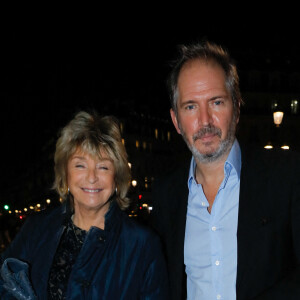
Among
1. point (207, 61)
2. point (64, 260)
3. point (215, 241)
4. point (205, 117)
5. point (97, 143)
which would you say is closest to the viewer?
point (215, 241)

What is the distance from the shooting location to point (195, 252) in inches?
135

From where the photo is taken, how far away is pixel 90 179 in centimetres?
385

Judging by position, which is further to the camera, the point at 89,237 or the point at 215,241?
the point at 89,237

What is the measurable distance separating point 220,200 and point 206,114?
0.68m

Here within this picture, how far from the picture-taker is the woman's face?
388cm

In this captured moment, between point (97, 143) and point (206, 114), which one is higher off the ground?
point (206, 114)

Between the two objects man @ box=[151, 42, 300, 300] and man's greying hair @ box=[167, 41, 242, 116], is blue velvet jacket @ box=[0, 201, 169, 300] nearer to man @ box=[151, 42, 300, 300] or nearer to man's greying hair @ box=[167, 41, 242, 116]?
man @ box=[151, 42, 300, 300]

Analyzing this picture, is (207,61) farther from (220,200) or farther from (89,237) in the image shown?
(89,237)

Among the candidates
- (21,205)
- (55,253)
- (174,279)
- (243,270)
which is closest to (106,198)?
(55,253)

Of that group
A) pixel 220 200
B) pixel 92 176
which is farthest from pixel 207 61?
pixel 92 176

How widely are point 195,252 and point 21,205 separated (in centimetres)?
11016

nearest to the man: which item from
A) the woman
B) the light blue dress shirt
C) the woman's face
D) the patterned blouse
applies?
the light blue dress shirt

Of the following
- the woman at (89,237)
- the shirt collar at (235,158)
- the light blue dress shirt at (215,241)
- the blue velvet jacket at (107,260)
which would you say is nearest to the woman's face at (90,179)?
the woman at (89,237)

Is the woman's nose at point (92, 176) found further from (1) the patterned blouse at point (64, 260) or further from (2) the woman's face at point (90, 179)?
(1) the patterned blouse at point (64, 260)
